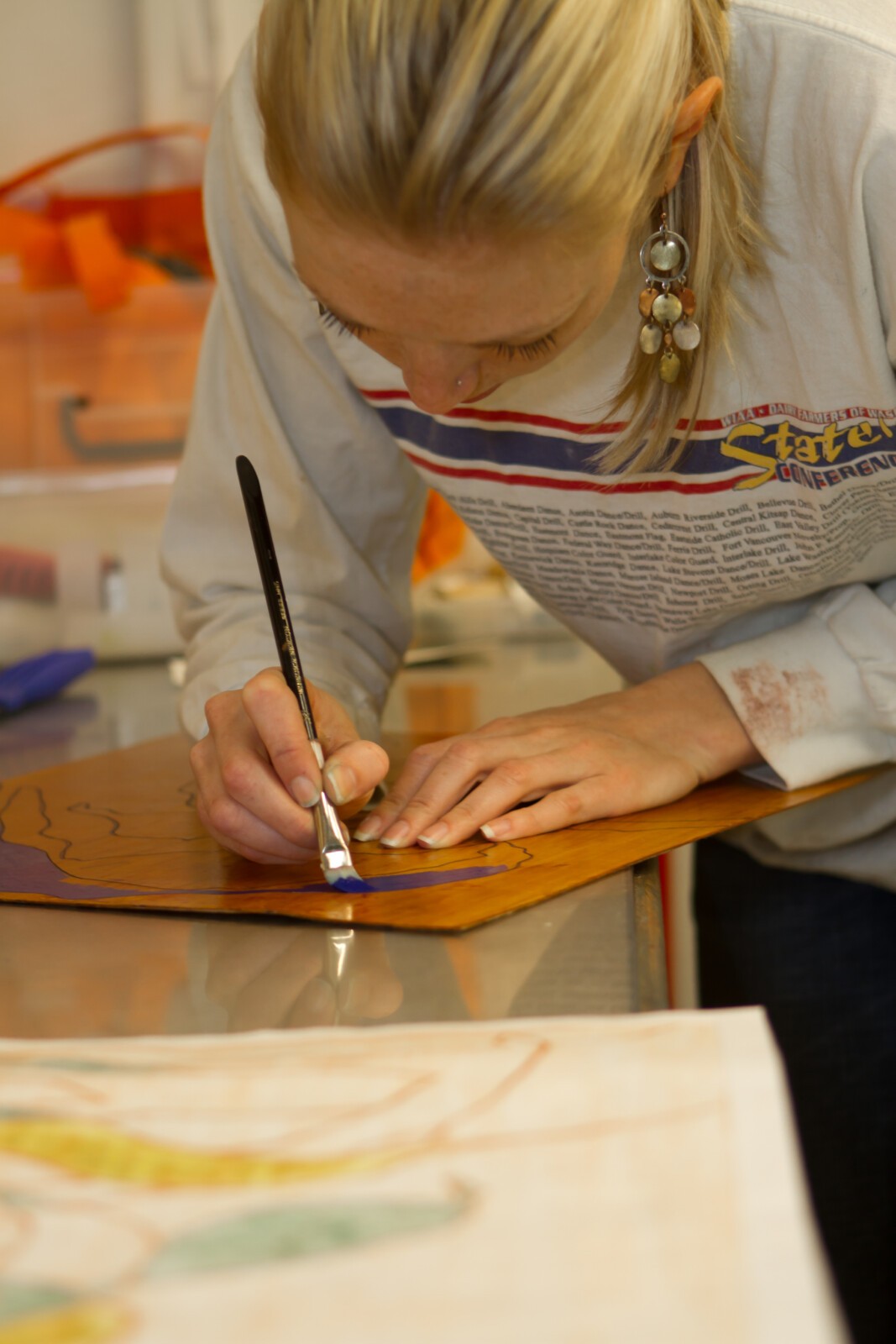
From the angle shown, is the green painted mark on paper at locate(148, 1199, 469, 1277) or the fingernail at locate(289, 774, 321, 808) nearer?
the green painted mark on paper at locate(148, 1199, 469, 1277)

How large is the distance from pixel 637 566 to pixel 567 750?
166mm

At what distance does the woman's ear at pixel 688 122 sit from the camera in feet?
2.05

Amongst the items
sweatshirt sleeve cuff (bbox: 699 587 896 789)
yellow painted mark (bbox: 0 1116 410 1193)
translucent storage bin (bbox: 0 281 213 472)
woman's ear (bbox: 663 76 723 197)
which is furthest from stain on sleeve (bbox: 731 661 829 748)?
translucent storage bin (bbox: 0 281 213 472)

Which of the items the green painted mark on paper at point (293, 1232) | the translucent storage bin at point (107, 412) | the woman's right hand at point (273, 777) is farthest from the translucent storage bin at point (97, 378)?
the green painted mark on paper at point (293, 1232)

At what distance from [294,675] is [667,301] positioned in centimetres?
27

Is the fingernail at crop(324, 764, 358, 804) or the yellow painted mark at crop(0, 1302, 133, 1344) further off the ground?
the yellow painted mark at crop(0, 1302, 133, 1344)

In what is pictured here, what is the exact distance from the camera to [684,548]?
0.80 m

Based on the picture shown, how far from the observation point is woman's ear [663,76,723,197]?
62 centimetres

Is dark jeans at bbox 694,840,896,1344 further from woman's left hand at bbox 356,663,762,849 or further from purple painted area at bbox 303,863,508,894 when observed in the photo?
purple painted area at bbox 303,863,508,894

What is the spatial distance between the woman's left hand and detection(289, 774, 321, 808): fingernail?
1.8 inches

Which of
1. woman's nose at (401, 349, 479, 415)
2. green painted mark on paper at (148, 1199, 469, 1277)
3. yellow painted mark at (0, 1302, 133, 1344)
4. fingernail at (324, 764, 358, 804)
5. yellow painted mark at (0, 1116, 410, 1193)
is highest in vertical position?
woman's nose at (401, 349, 479, 415)

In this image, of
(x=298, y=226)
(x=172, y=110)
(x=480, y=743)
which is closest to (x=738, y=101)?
(x=298, y=226)

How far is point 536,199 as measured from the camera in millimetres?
538

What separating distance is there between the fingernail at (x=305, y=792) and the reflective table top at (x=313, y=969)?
8 cm
